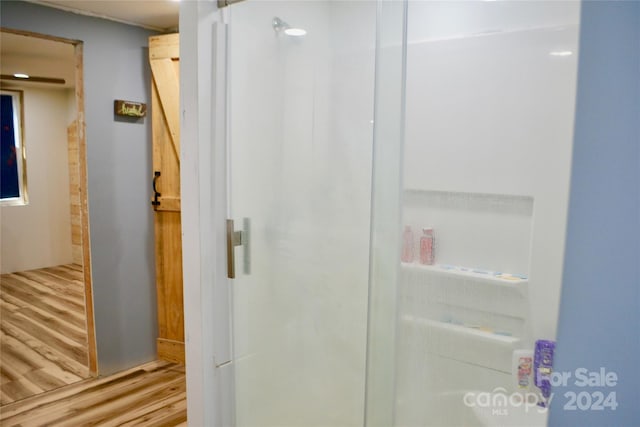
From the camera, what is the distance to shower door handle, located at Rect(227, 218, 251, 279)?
152cm

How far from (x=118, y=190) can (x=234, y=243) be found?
1.71 m

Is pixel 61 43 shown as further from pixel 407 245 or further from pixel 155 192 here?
pixel 407 245

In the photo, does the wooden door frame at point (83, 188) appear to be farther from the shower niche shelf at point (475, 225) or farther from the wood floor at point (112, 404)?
the shower niche shelf at point (475, 225)

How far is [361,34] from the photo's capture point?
1485 millimetres

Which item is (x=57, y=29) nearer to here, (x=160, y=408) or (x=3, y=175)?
(x=160, y=408)

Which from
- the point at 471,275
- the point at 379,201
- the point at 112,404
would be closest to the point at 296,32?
the point at 379,201

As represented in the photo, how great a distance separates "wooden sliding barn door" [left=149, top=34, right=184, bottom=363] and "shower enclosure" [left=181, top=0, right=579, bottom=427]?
4.89ft

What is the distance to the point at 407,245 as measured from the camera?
1211 millimetres

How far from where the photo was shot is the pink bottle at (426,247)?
116cm

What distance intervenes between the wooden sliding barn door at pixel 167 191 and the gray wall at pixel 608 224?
8.25 feet

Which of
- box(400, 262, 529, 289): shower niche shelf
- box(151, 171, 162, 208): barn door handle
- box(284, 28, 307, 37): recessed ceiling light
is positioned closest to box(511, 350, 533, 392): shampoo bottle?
box(400, 262, 529, 289): shower niche shelf

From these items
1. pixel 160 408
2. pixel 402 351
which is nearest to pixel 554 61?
pixel 402 351

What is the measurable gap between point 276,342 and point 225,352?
0.67ft

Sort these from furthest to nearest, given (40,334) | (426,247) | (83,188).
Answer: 1. (40,334)
2. (83,188)
3. (426,247)
